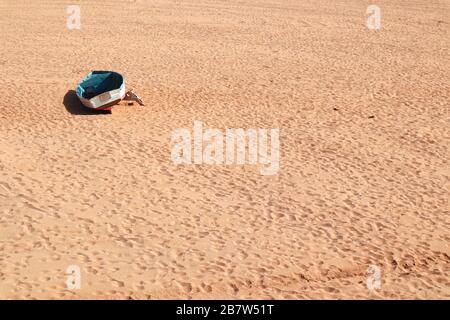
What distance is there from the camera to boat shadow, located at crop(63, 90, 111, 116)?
18094 millimetres

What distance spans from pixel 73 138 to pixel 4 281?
654 cm

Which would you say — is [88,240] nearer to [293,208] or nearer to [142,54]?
[293,208]

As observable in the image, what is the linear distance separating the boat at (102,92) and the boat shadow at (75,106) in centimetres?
19

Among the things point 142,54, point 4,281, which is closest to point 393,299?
point 4,281

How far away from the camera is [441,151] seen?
1627 centimetres

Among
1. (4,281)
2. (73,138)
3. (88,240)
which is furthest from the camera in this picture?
(73,138)
